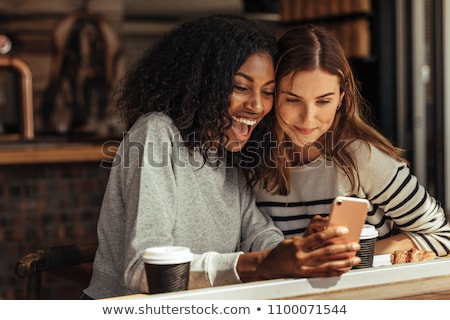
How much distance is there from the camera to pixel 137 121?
180 centimetres

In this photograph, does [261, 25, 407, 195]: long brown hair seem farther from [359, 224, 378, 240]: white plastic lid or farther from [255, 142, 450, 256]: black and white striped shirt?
[359, 224, 378, 240]: white plastic lid

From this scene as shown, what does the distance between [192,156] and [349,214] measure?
51 centimetres

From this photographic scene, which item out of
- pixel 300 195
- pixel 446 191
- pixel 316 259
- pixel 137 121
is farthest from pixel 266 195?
pixel 446 191

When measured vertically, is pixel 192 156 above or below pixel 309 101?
below

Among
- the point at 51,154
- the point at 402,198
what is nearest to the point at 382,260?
the point at 402,198

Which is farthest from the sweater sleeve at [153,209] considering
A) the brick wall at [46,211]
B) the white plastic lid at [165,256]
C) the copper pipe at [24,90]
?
the copper pipe at [24,90]

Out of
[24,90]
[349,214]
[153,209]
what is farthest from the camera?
[24,90]

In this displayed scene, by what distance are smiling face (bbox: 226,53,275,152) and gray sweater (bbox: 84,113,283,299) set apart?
0.44 feet

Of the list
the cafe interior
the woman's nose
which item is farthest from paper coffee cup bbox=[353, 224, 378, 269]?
the cafe interior

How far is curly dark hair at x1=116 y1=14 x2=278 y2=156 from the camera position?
181cm

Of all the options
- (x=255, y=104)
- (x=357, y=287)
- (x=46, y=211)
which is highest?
(x=255, y=104)

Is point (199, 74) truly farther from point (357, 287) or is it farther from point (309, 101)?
point (357, 287)

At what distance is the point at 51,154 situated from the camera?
4465mm
